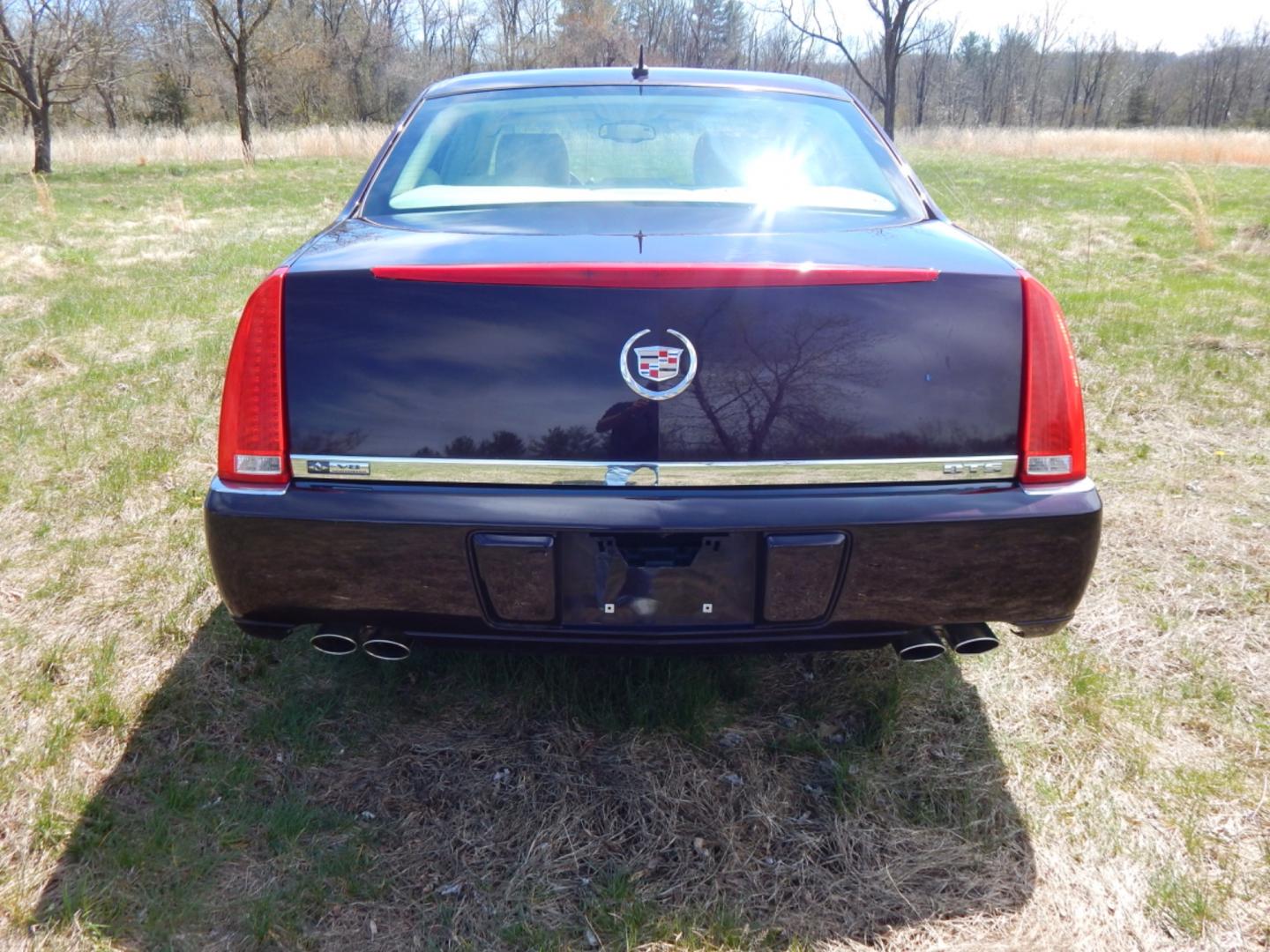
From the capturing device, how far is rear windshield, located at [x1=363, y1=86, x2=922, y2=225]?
2.29 m

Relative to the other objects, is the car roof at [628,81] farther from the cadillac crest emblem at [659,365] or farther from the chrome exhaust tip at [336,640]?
the chrome exhaust tip at [336,640]

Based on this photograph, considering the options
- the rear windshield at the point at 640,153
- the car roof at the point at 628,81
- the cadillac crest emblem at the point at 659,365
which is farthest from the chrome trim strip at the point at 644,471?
the car roof at the point at 628,81

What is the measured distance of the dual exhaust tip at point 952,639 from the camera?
183 centimetres

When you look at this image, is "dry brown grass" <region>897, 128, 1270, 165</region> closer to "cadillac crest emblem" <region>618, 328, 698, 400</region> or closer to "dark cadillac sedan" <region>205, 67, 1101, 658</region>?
"dark cadillac sedan" <region>205, 67, 1101, 658</region>

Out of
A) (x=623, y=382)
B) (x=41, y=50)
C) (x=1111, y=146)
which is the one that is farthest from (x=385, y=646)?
(x=1111, y=146)

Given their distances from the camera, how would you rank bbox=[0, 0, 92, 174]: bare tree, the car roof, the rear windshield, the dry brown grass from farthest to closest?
the dry brown grass
bbox=[0, 0, 92, 174]: bare tree
the car roof
the rear windshield

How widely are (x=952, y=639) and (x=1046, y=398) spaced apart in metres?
0.52

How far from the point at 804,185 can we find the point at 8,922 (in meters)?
2.33

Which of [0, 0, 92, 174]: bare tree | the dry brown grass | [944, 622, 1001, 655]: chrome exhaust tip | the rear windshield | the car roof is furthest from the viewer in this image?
the dry brown grass

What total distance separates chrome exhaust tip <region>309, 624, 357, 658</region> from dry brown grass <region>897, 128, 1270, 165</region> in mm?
23288

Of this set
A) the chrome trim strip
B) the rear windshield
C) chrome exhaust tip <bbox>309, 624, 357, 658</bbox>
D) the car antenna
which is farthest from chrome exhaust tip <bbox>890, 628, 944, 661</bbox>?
the car antenna

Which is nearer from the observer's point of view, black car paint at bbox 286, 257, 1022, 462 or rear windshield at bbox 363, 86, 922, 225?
black car paint at bbox 286, 257, 1022, 462

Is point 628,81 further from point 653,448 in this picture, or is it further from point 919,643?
point 919,643

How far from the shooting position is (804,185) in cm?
235
